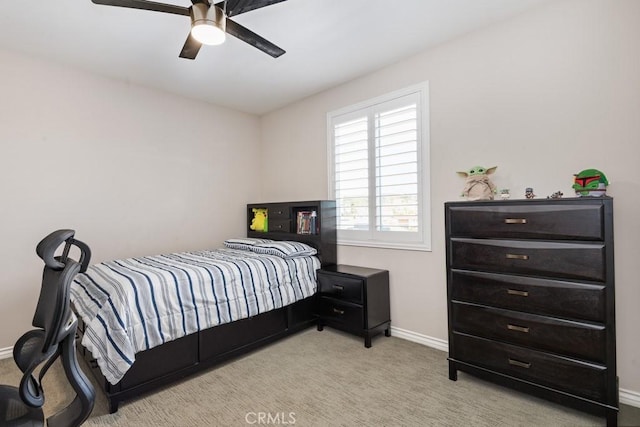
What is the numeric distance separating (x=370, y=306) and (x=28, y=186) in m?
3.19

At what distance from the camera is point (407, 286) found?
303 centimetres

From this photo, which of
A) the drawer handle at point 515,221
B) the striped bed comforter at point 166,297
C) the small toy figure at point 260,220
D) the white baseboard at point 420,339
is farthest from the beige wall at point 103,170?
the drawer handle at point 515,221

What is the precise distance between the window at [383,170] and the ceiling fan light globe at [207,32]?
5.71 ft

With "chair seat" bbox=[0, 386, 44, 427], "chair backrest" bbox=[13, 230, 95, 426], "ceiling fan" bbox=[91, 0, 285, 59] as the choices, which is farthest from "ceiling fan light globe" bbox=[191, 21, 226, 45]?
"chair seat" bbox=[0, 386, 44, 427]

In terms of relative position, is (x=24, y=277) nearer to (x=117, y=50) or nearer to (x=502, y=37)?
(x=117, y=50)

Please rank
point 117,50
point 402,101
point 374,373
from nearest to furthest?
point 374,373 < point 117,50 < point 402,101

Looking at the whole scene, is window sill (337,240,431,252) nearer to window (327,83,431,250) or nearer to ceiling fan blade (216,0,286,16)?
window (327,83,431,250)

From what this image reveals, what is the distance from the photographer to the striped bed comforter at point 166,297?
1.95m

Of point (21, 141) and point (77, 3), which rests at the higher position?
point (77, 3)

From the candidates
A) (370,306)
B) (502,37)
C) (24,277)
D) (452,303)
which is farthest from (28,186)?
(502,37)

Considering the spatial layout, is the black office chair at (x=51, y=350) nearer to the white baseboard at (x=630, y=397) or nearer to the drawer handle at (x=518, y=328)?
the drawer handle at (x=518, y=328)

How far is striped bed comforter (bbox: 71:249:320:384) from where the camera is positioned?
76.8 inches

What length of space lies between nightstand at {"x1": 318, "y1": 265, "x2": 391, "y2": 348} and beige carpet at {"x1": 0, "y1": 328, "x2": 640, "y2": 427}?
29 centimetres

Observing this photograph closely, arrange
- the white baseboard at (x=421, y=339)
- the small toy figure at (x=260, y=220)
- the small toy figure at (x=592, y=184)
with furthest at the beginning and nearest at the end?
the small toy figure at (x=260, y=220), the white baseboard at (x=421, y=339), the small toy figure at (x=592, y=184)
